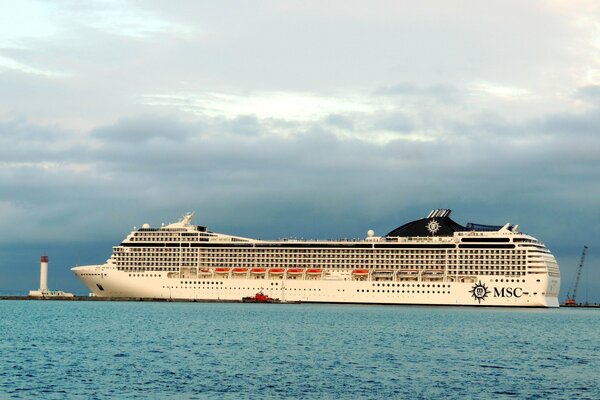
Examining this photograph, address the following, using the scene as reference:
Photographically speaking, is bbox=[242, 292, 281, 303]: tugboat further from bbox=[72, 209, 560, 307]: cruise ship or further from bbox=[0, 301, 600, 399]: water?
bbox=[0, 301, 600, 399]: water

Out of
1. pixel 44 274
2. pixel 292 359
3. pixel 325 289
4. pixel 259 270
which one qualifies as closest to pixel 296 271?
pixel 259 270

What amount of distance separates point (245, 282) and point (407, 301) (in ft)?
75.8

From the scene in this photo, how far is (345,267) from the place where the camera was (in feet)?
434

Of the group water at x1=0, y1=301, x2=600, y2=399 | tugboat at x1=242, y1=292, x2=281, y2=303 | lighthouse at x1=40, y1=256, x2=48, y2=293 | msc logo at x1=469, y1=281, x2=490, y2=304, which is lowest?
water at x1=0, y1=301, x2=600, y2=399

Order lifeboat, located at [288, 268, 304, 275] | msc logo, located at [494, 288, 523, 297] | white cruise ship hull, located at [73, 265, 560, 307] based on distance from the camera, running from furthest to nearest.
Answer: lifeboat, located at [288, 268, 304, 275] → white cruise ship hull, located at [73, 265, 560, 307] → msc logo, located at [494, 288, 523, 297]

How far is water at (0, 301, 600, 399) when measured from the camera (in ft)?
140

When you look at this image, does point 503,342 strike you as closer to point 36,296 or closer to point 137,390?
point 137,390

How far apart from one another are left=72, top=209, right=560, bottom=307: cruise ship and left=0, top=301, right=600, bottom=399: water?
3633 cm

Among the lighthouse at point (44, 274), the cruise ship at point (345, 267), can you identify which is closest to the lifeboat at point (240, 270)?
the cruise ship at point (345, 267)

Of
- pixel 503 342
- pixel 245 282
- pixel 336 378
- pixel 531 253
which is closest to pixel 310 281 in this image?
pixel 245 282

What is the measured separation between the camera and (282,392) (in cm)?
4178

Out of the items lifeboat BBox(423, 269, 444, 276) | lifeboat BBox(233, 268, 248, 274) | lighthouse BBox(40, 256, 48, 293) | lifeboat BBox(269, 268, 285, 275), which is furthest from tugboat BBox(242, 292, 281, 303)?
lighthouse BBox(40, 256, 48, 293)

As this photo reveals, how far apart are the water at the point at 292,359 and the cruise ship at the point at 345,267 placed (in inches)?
1430

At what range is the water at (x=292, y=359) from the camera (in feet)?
140
